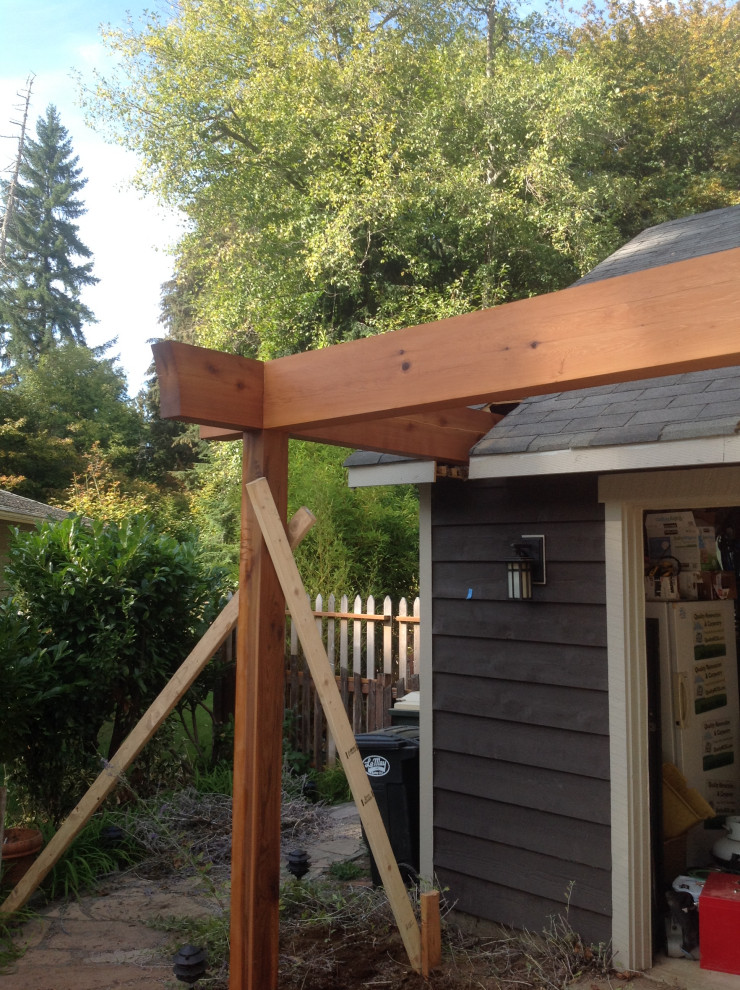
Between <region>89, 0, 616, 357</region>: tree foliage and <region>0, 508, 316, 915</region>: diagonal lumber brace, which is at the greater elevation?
<region>89, 0, 616, 357</region>: tree foliage

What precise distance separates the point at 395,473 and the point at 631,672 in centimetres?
145

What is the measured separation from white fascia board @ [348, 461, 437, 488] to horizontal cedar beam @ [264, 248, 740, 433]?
3.50ft

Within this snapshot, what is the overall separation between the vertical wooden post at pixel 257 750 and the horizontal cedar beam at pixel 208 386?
0.14 meters

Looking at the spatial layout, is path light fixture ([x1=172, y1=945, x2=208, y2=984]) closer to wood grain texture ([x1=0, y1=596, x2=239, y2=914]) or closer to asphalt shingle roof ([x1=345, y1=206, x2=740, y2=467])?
wood grain texture ([x1=0, y1=596, x2=239, y2=914])

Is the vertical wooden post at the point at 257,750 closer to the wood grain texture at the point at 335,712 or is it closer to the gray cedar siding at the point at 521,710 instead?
the wood grain texture at the point at 335,712

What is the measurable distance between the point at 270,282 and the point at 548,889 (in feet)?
41.2

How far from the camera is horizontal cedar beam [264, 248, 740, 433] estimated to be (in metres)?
2.04

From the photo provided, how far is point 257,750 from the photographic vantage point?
9.59ft

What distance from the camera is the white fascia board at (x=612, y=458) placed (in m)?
2.99

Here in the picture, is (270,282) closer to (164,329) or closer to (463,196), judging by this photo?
(463,196)

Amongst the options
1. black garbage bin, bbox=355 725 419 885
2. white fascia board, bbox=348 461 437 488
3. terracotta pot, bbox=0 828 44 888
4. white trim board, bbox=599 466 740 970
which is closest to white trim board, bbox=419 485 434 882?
black garbage bin, bbox=355 725 419 885

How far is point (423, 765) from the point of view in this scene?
4199mm

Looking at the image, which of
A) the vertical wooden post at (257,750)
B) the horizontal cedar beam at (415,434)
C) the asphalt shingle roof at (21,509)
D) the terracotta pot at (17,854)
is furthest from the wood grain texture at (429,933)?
the asphalt shingle roof at (21,509)

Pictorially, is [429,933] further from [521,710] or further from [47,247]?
[47,247]
